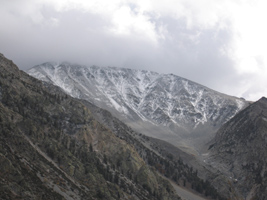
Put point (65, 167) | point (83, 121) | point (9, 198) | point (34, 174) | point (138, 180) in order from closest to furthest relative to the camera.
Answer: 1. point (9, 198)
2. point (34, 174)
3. point (65, 167)
4. point (138, 180)
5. point (83, 121)

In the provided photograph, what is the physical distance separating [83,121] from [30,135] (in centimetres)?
5506

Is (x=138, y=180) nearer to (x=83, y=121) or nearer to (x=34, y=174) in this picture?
(x=83, y=121)

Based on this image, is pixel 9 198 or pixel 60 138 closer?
pixel 9 198

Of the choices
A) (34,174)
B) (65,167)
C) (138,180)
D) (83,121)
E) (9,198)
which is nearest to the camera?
(9,198)

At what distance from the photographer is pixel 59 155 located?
105875 millimetres

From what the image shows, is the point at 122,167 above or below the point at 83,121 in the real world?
below

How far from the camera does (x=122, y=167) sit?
148 meters

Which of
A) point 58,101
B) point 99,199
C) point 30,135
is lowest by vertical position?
point 99,199

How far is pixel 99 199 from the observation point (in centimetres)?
9350

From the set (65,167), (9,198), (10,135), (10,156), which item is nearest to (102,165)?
(65,167)

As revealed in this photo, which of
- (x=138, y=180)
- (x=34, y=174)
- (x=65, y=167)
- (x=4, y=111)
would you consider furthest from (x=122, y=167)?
(x=34, y=174)

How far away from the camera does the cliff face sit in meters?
74.4

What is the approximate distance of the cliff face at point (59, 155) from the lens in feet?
244

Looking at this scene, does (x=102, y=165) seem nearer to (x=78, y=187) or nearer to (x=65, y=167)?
(x=65, y=167)
